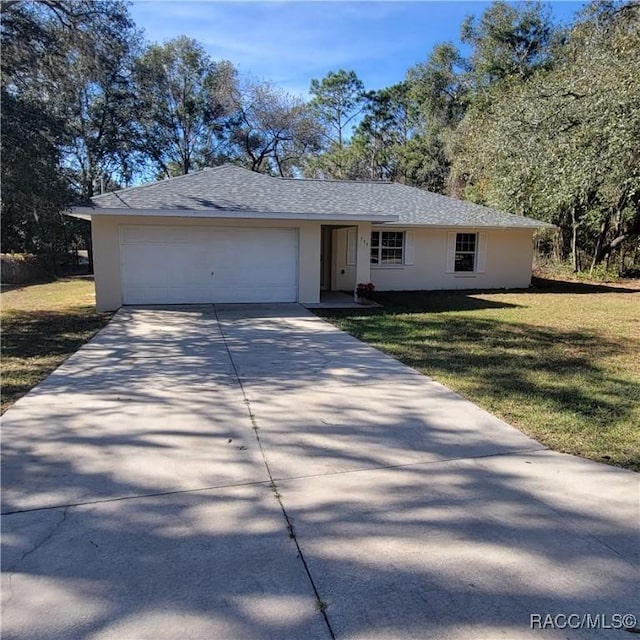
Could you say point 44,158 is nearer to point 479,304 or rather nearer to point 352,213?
point 352,213

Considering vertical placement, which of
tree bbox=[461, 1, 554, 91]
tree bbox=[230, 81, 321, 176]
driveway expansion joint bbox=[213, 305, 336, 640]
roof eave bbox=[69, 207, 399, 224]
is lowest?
driveway expansion joint bbox=[213, 305, 336, 640]

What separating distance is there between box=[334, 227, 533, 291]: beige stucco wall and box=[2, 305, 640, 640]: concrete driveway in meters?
11.4

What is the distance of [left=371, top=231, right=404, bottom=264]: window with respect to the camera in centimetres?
1648

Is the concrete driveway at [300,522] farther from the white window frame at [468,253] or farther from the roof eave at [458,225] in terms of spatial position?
the white window frame at [468,253]

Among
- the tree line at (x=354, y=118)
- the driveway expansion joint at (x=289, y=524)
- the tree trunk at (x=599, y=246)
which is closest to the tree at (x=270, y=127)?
the tree line at (x=354, y=118)

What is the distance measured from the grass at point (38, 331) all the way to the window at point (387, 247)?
866 cm

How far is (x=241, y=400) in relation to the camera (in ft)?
17.5

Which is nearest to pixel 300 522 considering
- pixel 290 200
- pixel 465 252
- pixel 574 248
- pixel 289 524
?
pixel 289 524

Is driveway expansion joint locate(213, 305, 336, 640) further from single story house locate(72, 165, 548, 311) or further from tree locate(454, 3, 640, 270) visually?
tree locate(454, 3, 640, 270)

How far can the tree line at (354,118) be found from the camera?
905 cm

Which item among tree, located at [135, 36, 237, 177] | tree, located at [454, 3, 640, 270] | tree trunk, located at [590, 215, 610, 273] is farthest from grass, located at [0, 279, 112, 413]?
tree trunk, located at [590, 215, 610, 273]

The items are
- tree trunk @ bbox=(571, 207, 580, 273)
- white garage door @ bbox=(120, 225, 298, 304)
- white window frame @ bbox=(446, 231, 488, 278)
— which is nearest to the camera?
white garage door @ bbox=(120, 225, 298, 304)

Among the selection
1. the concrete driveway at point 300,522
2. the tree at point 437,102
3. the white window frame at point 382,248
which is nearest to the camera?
the concrete driveway at point 300,522

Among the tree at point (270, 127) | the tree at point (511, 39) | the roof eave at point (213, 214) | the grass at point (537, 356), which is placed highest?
the tree at point (511, 39)
